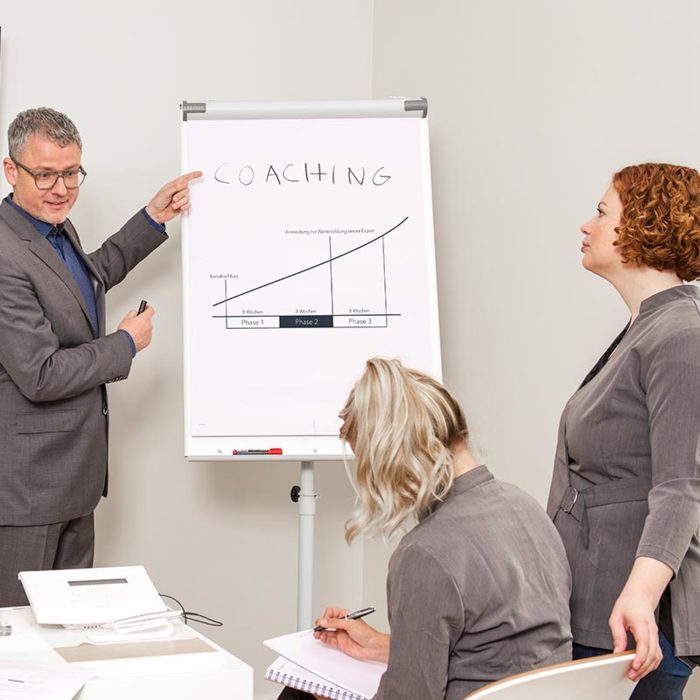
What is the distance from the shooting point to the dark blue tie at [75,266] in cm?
257

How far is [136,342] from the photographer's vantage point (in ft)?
8.53

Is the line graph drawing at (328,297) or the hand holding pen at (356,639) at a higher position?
the line graph drawing at (328,297)

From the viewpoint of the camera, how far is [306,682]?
1613 mm

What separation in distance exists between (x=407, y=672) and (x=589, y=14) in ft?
6.03

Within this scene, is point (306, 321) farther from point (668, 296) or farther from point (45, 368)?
point (668, 296)

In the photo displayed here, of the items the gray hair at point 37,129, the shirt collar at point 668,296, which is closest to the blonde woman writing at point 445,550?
the shirt collar at point 668,296

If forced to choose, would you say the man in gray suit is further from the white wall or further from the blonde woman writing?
the blonde woman writing

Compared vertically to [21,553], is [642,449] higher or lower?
higher

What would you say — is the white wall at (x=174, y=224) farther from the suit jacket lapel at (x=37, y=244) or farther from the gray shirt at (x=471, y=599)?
the gray shirt at (x=471, y=599)

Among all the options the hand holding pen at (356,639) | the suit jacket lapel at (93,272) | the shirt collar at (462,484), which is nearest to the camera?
the shirt collar at (462,484)

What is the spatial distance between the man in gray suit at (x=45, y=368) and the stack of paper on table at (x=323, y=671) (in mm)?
951

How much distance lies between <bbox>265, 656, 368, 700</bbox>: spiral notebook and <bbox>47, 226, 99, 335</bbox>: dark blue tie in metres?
1.24

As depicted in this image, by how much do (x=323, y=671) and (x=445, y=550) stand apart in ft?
1.30

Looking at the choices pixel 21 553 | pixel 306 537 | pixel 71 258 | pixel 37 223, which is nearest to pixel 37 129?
pixel 37 223
